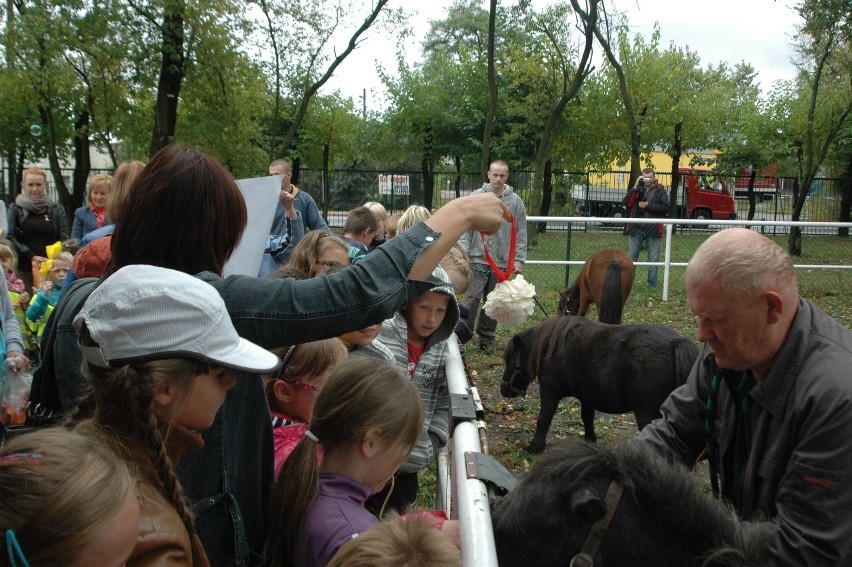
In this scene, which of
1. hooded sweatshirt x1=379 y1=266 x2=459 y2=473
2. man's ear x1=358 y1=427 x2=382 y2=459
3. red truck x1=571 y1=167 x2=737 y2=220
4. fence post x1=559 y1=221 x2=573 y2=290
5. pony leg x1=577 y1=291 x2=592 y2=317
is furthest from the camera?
red truck x1=571 y1=167 x2=737 y2=220

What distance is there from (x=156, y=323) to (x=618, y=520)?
1107mm

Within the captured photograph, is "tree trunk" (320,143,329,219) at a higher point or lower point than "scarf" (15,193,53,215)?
higher

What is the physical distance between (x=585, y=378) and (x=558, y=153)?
25.7 meters

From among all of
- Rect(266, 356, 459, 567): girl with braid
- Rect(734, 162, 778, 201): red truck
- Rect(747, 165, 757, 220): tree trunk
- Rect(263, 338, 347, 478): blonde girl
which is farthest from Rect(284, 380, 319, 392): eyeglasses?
Rect(734, 162, 778, 201): red truck

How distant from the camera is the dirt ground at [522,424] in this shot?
18.6 ft

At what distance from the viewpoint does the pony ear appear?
1.66 meters

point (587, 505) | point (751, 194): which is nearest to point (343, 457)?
point (587, 505)

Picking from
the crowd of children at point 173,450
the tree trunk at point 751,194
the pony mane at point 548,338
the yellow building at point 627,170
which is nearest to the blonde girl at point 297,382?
the crowd of children at point 173,450

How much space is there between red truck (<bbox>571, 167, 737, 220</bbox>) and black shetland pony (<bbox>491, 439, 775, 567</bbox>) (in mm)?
27198

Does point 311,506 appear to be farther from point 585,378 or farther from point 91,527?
point 585,378

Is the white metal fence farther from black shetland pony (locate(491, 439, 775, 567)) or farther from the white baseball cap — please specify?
the white baseball cap

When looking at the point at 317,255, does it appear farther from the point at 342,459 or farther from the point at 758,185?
the point at 758,185

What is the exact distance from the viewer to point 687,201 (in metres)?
28.5

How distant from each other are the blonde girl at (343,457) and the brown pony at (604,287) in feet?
20.9
